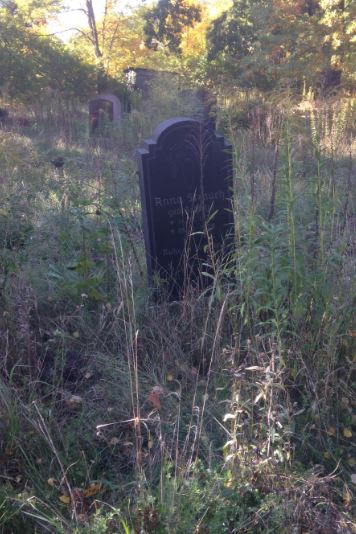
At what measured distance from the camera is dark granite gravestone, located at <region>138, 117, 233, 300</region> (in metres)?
4.99

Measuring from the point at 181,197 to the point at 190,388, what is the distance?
5.99 feet

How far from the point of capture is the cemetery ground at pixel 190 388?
108 inches

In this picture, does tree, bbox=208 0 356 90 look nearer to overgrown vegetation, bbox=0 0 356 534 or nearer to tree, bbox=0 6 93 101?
tree, bbox=0 6 93 101

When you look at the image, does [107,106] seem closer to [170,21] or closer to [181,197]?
[170,21]

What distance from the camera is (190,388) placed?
3.76 m

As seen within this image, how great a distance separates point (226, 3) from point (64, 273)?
27.5 metres

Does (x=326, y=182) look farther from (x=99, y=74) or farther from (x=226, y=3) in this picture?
(x=226, y=3)

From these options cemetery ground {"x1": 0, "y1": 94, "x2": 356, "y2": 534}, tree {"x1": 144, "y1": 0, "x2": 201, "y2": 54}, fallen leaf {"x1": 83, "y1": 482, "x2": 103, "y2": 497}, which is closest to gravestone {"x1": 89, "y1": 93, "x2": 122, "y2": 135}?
tree {"x1": 144, "y1": 0, "x2": 201, "y2": 54}

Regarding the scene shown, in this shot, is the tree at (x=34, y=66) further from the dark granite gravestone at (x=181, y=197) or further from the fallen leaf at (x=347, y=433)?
the fallen leaf at (x=347, y=433)

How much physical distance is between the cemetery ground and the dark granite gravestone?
25 centimetres

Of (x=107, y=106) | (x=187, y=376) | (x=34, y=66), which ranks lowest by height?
(x=187, y=376)

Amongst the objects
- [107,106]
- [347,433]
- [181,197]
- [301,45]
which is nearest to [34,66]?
[107,106]

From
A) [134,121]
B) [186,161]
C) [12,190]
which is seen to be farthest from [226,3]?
[186,161]

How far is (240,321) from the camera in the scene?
4.01 metres
